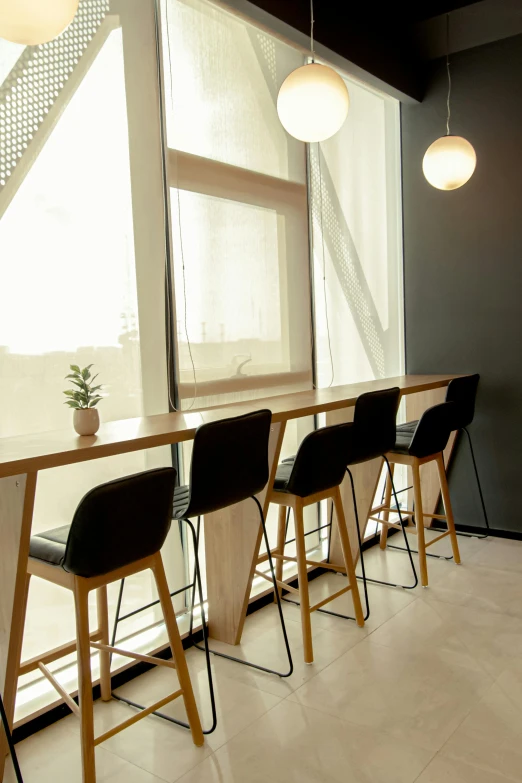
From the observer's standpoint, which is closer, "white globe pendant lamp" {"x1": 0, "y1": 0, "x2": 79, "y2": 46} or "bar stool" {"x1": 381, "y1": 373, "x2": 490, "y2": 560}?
"white globe pendant lamp" {"x1": 0, "y1": 0, "x2": 79, "y2": 46}

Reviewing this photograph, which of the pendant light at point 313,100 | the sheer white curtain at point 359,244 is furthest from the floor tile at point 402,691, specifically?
the pendant light at point 313,100

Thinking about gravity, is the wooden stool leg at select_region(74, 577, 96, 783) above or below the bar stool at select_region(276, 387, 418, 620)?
below

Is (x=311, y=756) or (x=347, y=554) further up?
(x=347, y=554)

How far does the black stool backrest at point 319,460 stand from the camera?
2.66m

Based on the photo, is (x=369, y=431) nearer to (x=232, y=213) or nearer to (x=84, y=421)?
(x=232, y=213)

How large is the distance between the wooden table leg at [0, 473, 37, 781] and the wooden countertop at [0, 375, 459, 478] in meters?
0.09

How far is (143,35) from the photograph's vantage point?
2.82 meters

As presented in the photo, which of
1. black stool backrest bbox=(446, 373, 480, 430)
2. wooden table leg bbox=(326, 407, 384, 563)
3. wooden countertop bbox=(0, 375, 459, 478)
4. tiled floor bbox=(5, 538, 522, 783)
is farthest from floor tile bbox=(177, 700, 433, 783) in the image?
black stool backrest bbox=(446, 373, 480, 430)

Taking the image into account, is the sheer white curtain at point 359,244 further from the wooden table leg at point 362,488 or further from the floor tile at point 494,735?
the floor tile at point 494,735

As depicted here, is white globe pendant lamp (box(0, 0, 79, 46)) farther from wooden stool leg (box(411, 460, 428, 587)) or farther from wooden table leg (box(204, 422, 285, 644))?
wooden stool leg (box(411, 460, 428, 587))

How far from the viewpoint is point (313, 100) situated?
7.95ft

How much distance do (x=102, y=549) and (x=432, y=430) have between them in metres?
2.07

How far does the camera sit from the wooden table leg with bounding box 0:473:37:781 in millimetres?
1846

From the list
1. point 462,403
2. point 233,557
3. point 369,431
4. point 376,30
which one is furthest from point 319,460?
point 376,30
